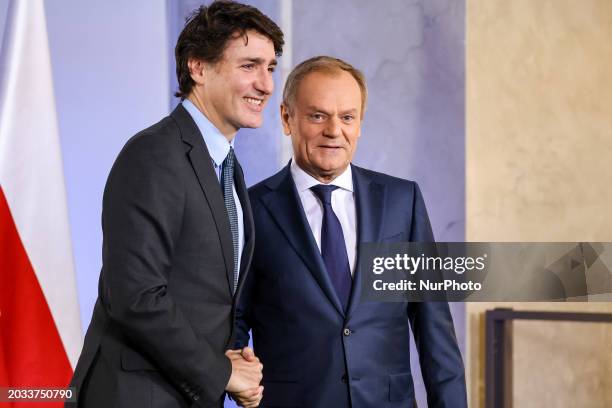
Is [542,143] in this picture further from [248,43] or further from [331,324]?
[248,43]

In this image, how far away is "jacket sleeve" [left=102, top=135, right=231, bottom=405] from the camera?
1.46 m

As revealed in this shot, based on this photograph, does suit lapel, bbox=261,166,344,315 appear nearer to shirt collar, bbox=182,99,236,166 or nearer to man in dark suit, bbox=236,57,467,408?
man in dark suit, bbox=236,57,467,408

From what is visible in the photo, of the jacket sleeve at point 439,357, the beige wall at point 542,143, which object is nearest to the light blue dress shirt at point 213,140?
the jacket sleeve at point 439,357

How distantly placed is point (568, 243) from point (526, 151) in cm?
45

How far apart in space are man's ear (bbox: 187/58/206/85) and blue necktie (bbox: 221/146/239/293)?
6.3 inches

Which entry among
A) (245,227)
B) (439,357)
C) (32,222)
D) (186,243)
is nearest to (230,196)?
(245,227)

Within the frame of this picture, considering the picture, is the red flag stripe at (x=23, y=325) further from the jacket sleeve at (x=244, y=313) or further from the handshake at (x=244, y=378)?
the handshake at (x=244, y=378)

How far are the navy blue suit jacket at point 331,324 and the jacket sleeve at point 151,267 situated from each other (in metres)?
0.40

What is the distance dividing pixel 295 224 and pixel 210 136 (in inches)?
14.8

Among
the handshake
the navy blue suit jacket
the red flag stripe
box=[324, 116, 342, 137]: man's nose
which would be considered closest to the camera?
the handshake

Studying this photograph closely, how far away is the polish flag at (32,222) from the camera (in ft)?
7.86

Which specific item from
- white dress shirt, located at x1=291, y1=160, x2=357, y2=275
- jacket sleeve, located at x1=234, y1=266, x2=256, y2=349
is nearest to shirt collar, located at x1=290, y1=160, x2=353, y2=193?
white dress shirt, located at x1=291, y1=160, x2=357, y2=275

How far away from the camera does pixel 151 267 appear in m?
1.47

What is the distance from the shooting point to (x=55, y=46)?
8.93 feet
